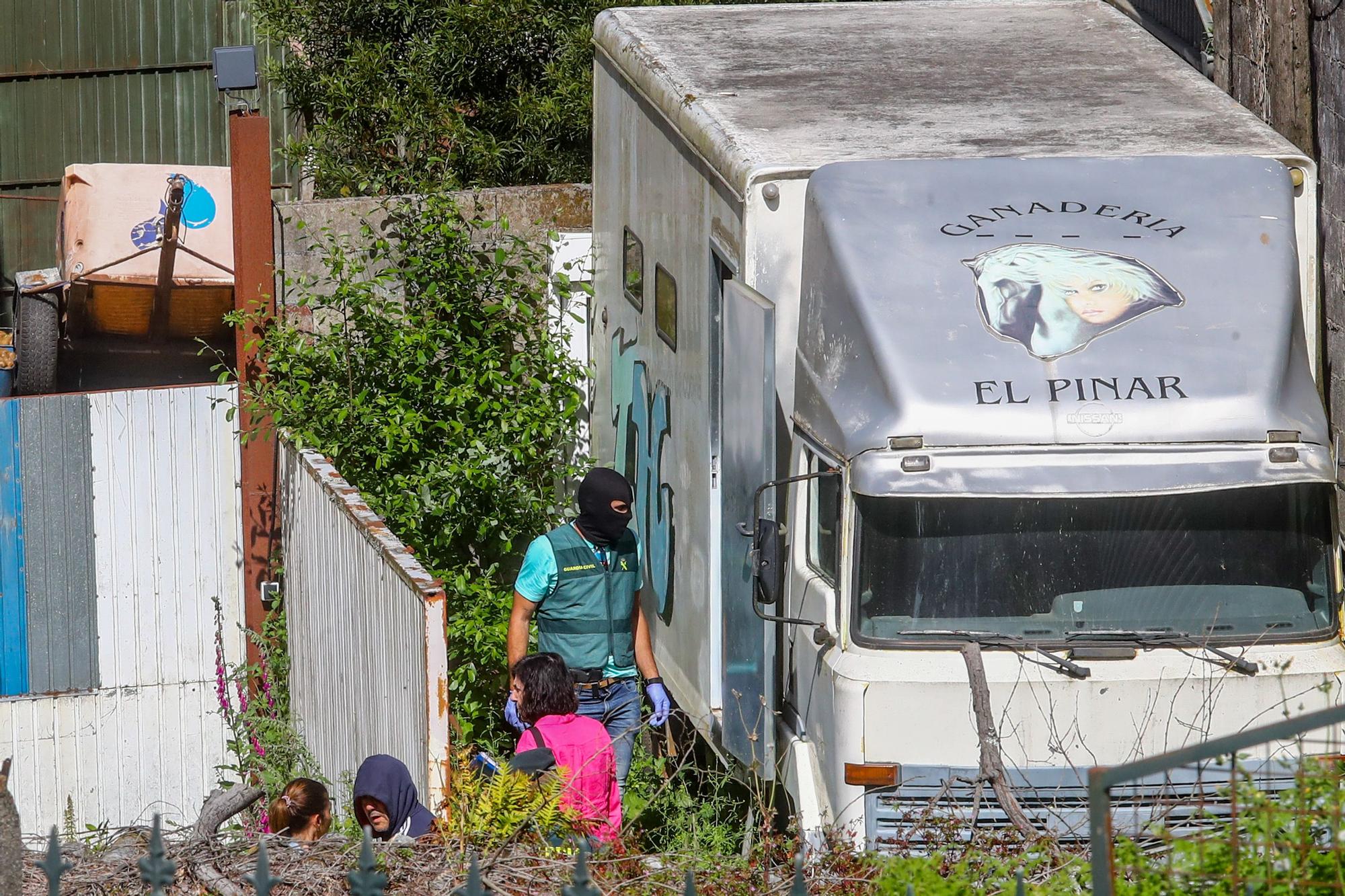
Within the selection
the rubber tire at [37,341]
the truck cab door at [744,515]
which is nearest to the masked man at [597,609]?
the truck cab door at [744,515]

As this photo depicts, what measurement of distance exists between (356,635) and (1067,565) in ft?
10.4

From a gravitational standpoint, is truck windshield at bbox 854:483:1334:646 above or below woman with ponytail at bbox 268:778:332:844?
above

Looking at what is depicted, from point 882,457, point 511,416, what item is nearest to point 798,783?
point 882,457

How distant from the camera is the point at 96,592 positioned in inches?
324

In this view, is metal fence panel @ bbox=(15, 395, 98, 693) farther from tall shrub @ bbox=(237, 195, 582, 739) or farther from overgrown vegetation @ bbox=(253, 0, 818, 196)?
overgrown vegetation @ bbox=(253, 0, 818, 196)

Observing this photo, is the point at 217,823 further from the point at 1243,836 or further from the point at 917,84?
the point at 917,84

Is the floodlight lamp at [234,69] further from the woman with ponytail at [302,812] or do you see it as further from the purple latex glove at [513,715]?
the woman with ponytail at [302,812]

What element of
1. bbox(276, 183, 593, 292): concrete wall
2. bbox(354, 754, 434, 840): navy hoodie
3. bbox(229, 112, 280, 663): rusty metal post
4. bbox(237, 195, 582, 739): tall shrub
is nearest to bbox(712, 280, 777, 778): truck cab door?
bbox(354, 754, 434, 840): navy hoodie

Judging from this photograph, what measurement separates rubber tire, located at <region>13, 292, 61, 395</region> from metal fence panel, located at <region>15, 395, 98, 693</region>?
2.79m

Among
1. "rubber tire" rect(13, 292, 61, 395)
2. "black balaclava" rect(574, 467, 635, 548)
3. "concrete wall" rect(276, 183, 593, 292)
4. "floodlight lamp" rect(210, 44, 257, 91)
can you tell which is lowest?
"black balaclava" rect(574, 467, 635, 548)

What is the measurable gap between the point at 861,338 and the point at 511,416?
3.60 m

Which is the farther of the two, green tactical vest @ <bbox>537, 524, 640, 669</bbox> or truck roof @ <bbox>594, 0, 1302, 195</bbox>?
green tactical vest @ <bbox>537, 524, 640, 669</bbox>

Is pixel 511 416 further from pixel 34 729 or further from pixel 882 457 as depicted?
pixel 882 457

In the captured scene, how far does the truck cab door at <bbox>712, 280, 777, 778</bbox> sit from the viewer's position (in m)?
5.59
